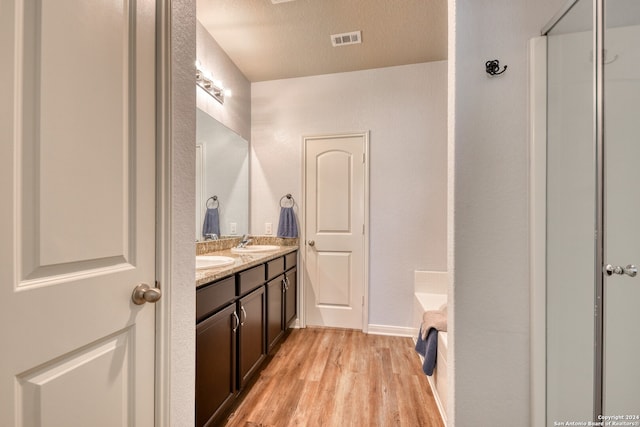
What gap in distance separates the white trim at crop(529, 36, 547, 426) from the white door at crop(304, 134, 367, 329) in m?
1.70

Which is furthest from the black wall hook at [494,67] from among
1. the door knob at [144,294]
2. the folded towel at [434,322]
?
the door knob at [144,294]

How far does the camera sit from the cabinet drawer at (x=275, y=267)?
2.11 meters

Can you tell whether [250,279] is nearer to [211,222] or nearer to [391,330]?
[211,222]

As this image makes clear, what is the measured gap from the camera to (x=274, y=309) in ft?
7.34

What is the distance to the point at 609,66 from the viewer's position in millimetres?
981

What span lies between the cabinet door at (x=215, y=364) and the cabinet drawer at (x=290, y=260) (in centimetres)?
99

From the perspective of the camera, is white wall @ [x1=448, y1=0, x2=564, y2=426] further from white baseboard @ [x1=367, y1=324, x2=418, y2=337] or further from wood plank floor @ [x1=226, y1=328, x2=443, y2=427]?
white baseboard @ [x1=367, y1=324, x2=418, y2=337]

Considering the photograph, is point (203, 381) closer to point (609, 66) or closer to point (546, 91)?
point (546, 91)

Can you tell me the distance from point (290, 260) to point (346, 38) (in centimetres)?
200

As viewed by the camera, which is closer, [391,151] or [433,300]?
[433,300]

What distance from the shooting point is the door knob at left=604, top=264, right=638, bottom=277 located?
37.9 inches

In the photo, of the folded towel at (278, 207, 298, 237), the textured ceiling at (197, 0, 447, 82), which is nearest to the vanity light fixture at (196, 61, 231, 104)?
the textured ceiling at (197, 0, 447, 82)

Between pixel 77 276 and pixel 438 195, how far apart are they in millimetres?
2619

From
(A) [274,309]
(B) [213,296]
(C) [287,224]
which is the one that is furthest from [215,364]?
(C) [287,224]
